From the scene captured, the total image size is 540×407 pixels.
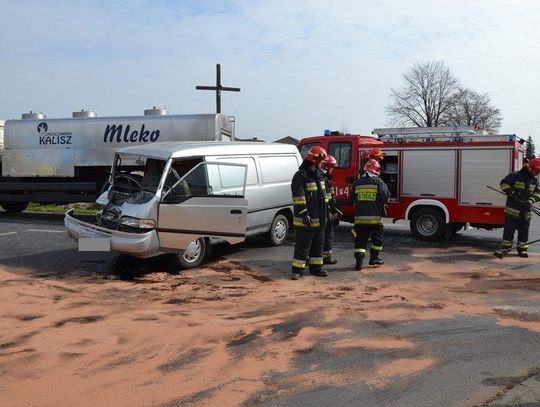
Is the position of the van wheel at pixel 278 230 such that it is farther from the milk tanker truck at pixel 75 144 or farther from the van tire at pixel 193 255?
the milk tanker truck at pixel 75 144

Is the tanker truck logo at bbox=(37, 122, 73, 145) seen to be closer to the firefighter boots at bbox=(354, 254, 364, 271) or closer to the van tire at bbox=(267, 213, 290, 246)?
the van tire at bbox=(267, 213, 290, 246)

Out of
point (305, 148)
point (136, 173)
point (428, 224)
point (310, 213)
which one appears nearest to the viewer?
point (310, 213)

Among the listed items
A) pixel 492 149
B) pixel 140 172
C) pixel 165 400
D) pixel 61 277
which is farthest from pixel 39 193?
pixel 165 400

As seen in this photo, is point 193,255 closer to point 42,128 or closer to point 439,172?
point 439,172

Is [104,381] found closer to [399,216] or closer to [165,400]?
[165,400]

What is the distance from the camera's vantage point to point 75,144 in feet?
49.4

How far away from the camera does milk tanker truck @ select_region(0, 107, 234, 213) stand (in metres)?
14.5

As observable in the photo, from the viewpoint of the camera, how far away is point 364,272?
834 centimetres

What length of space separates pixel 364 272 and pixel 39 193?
10654mm

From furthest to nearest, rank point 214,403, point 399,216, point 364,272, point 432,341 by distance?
1. point 399,216
2. point 364,272
3. point 432,341
4. point 214,403

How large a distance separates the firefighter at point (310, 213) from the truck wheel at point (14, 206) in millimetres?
11486

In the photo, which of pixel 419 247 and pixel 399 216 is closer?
pixel 419 247

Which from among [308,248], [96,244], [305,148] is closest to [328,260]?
[308,248]

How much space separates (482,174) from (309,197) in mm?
4313
